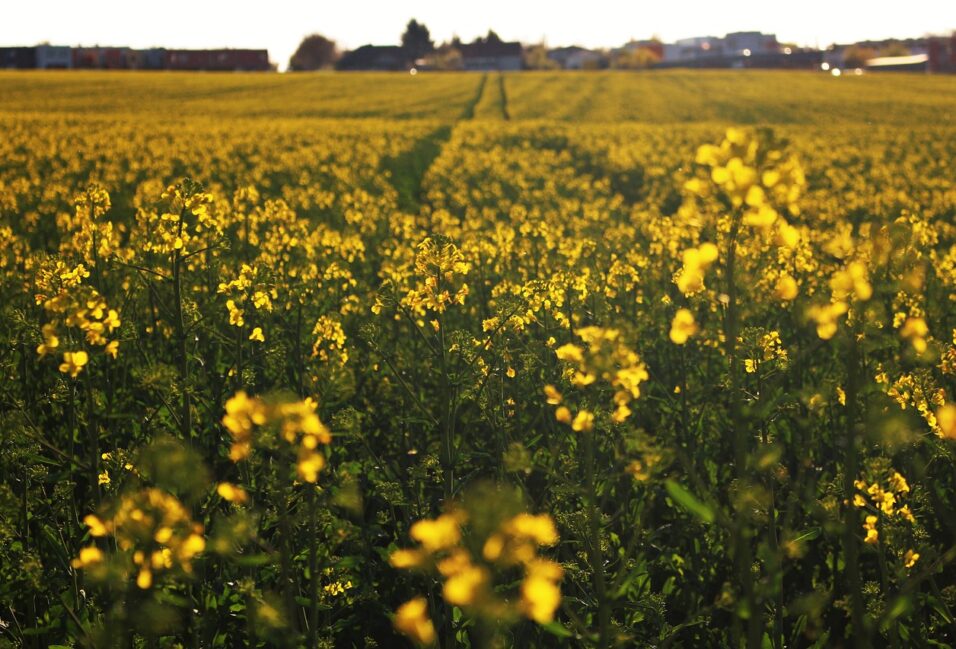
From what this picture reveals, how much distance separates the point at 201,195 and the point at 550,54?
137032 millimetres

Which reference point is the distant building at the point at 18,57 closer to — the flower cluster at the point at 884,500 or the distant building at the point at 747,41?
the distant building at the point at 747,41

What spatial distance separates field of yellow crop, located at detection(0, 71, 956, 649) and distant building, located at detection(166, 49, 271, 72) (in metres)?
91.6

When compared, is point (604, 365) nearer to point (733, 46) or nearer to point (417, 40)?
point (417, 40)

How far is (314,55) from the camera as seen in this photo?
410ft

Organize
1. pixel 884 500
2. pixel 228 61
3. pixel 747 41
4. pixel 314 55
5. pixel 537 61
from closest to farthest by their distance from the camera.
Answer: pixel 884 500, pixel 228 61, pixel 537 61, pixel 314 55, pixel 747 41

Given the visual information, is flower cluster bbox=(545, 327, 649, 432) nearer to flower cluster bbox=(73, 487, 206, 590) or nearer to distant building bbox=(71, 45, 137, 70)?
flower cluster bbox=(73, 487, 206, 590)

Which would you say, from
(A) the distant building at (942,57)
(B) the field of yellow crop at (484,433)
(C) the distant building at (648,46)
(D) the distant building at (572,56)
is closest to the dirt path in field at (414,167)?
(B) the field of yellow crop at (484,433)

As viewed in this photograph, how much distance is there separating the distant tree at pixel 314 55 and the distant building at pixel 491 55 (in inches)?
895

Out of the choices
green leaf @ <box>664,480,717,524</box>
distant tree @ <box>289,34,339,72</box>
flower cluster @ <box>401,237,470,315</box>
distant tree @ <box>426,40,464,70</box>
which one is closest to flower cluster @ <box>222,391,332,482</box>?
green leaf @ <box>664,480,717,524</box>

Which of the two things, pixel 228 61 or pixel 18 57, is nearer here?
pixel 228 61

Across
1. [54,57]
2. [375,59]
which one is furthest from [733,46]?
[54,57]

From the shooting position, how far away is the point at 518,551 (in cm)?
137

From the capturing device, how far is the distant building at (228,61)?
95.0m

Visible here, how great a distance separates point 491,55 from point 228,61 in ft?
112
